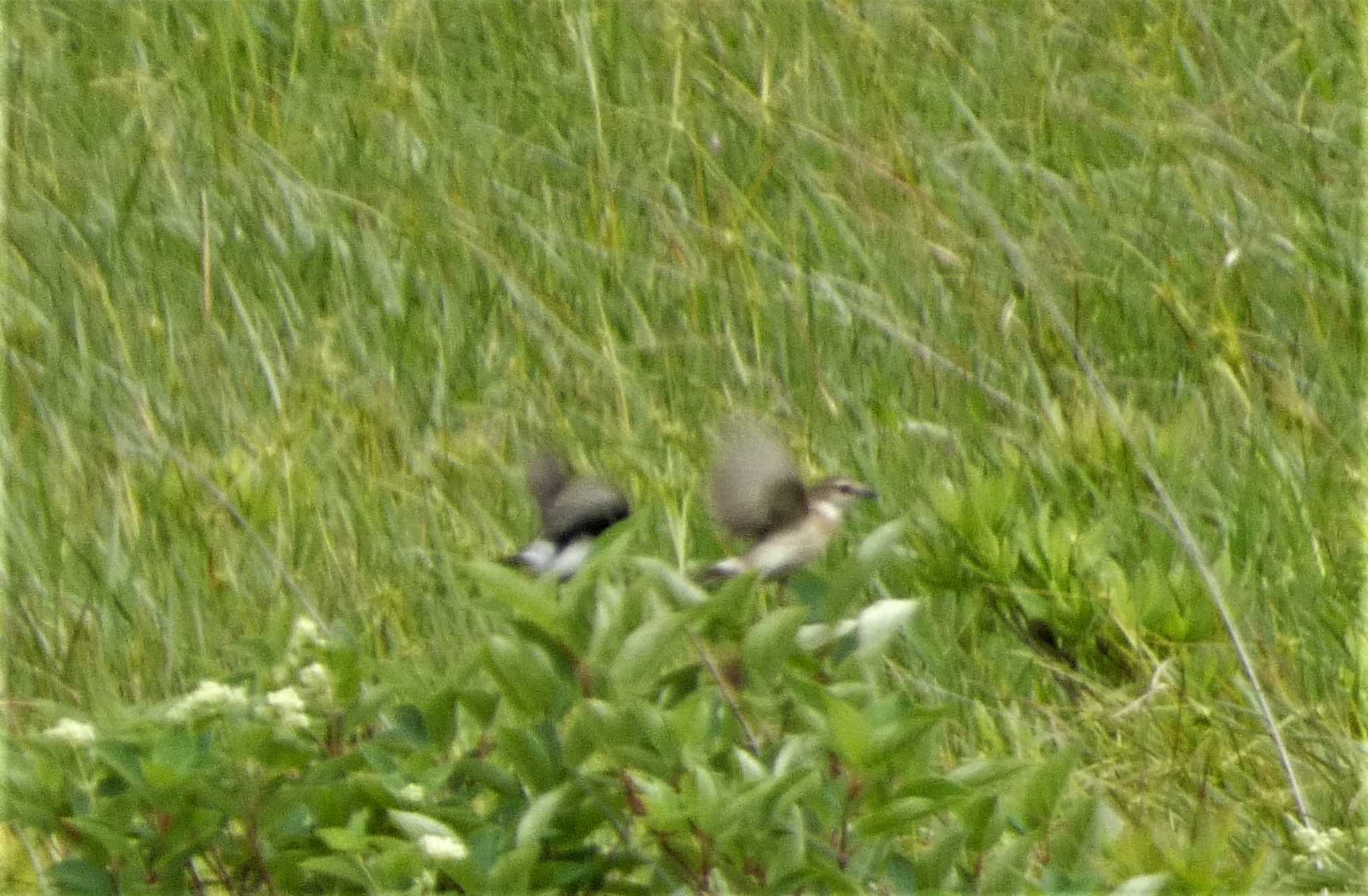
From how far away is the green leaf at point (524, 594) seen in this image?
226 cm

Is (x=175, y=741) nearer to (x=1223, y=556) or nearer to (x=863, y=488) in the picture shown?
(x=863, y=488)

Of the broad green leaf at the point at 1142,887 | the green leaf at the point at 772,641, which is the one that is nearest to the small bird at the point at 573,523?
the green leaf at the point at 772,641

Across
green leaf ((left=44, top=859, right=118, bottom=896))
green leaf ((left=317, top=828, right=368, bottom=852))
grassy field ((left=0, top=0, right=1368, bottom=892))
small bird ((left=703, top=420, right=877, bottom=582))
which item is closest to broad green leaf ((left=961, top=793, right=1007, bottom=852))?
grassy field ((left=0, top=0, right=1368, bottom=892))

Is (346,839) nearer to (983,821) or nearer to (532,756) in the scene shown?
(532,756)

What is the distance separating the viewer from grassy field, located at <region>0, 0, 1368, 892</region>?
10.3 feet

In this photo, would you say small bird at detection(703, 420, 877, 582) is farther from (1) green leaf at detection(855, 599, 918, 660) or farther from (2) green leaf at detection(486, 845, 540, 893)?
(2) green leaf at detection(486, 845, 540, 893)

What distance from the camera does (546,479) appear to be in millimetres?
3203

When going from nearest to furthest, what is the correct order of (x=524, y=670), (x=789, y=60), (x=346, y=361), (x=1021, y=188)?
(x=524, y=670), (x=346, y=361), (x=1021, y=188), (x=789, y=60)

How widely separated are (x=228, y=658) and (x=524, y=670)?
3.42 ft

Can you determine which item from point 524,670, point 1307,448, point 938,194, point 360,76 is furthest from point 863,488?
point 360,76

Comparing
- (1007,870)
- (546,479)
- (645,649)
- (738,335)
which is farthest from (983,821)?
(738,335)

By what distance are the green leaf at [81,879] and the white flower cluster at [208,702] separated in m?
0.19

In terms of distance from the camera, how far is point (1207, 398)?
3893 mm

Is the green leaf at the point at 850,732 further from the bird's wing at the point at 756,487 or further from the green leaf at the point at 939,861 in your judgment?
the bird's wing at the point at 756,487
